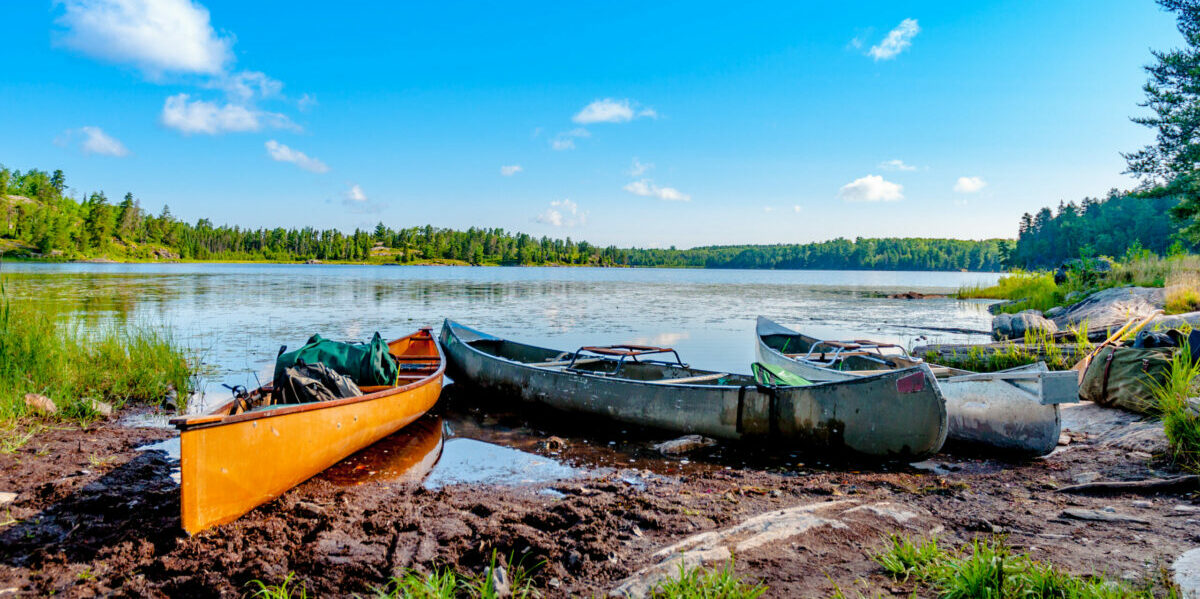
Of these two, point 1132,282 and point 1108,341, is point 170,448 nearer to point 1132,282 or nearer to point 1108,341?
point 1108,341

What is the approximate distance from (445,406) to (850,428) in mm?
6569

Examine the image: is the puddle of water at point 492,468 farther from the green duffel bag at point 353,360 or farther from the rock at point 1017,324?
the rock at point 1017,324

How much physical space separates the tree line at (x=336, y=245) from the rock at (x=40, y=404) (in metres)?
125

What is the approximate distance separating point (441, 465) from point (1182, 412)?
25.3ft

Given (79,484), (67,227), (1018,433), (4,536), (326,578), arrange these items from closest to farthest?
(326,578)
(4,536)
(79,484)
(1018,433)
(67,227)

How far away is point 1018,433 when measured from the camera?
6621mm

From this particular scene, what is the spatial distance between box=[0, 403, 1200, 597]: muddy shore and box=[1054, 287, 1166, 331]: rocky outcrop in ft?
30.1

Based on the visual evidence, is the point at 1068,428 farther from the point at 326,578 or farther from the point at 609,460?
the point at 326,578

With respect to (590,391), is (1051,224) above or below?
above

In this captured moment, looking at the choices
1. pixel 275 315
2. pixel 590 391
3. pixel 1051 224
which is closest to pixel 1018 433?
pixel 590 391

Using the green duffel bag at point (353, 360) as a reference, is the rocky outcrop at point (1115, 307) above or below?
above

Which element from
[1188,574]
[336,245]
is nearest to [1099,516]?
[1188,574]

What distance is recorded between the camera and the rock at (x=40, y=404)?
278 inches

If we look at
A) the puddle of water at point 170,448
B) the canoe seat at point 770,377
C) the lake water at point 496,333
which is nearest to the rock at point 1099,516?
the lake water at point 496,333
